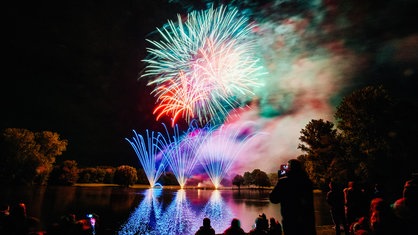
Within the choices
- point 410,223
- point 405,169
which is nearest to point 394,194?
point 405,169

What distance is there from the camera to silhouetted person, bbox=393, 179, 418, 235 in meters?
6.32

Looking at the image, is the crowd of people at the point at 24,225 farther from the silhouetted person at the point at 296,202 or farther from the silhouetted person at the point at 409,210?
the silhouetted person at the point at 409,210

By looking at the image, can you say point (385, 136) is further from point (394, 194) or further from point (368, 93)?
point (394, 194)

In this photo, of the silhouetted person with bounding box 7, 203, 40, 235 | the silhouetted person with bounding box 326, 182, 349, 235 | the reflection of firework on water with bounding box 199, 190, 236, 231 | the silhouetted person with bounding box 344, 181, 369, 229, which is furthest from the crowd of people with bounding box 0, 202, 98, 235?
the reflection of firework on water with bounding box 199, 190, 236, 231

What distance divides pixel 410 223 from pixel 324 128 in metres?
65.4

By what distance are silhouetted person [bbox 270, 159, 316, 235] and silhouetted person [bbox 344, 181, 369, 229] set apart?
5.75m

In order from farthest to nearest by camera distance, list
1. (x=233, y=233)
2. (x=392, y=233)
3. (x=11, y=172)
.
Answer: (x=11, y=172), (x=233, y=233), (x=392, y=233)

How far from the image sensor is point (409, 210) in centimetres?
678

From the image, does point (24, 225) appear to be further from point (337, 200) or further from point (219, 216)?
point (219, 216)

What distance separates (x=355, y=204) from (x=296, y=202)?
6264mm

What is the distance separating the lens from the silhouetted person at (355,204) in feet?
36.0

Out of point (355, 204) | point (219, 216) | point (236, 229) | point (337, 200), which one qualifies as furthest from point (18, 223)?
point (219, 216)

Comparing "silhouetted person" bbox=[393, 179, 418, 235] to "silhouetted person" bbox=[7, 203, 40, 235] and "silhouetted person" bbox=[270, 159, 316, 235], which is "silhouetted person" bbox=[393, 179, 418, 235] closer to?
"silhouetted person" bbox=[270, 159, 316, 235]

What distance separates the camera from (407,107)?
41.7 m
